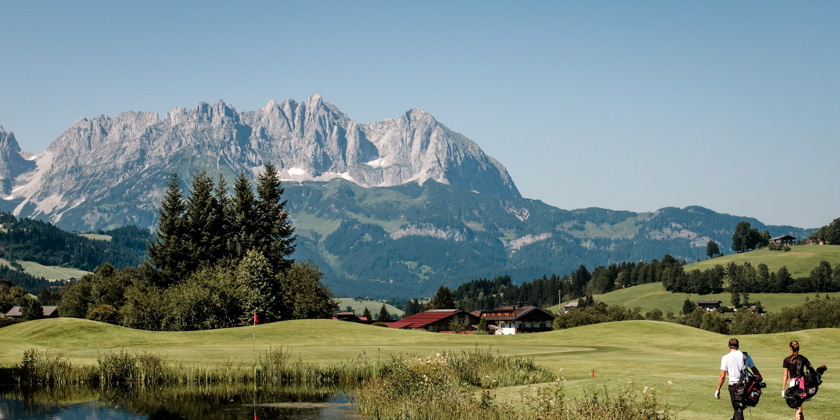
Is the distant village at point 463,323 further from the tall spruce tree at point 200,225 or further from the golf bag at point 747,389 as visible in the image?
the golf bag at point 747,389

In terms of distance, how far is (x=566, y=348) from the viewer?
200ft

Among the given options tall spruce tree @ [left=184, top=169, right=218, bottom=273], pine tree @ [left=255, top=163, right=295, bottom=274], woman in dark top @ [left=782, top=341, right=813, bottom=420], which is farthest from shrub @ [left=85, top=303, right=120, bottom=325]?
woman in dark top @ [left=782, top=341, right=813, bottom=420]

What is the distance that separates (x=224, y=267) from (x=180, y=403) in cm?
5911

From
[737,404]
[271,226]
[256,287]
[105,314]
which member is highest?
[271,226]

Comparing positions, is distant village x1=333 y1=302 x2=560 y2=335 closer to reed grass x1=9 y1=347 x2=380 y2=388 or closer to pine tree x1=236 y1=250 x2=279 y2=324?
pine tree x1=236 y1=250 x2=279 y2=324

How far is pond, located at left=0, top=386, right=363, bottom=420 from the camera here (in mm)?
32375

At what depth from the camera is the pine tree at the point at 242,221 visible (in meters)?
95.7

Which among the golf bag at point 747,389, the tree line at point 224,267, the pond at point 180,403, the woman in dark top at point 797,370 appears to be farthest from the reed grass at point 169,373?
the tree line at point 224,267

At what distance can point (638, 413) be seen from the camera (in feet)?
74.9

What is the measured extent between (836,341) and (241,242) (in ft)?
209

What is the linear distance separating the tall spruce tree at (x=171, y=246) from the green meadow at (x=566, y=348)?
26.1 m

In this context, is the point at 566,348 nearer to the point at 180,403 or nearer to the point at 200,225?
the point at 180,403

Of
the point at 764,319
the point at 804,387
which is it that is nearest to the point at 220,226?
the point at 804,387

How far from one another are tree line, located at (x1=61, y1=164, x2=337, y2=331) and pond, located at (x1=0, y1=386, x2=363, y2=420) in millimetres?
42342
